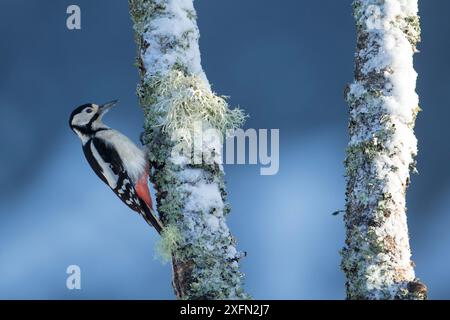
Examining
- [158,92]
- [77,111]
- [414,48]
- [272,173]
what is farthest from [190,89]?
[77,111]

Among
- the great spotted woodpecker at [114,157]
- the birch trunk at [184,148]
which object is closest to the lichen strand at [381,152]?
the birch trunk at [184,148]

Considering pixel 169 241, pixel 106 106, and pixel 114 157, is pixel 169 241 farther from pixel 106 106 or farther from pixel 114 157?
pixel 106 106

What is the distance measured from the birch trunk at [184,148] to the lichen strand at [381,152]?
52cm

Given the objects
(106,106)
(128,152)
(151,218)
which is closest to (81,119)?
(106,106)

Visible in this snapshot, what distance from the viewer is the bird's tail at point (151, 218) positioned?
10.1 ft

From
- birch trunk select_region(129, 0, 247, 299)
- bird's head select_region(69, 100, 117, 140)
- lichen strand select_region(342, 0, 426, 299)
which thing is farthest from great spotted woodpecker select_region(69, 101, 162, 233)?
lichen strand select_region(342, 0, 426, 299)

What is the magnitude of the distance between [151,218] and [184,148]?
677 mm

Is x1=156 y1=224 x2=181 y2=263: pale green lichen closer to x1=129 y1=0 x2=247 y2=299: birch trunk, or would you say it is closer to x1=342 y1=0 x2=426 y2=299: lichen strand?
x1=129 y1=0 x2=247 y2=299: birch trunk

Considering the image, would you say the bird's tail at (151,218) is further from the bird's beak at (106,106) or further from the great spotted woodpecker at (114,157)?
the bird's beak at (106,106)

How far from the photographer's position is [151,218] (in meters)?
3.50

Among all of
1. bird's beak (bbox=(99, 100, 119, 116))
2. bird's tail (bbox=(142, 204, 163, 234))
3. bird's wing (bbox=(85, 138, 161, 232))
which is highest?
bird's beak (bbox=(99, 100, 119, 116))

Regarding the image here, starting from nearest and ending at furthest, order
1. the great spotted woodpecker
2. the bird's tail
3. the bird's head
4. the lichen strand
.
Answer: the lichen strand < the bird's tail < the great spotted woodpecker < the bird's head

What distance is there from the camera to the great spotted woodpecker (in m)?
3.82
